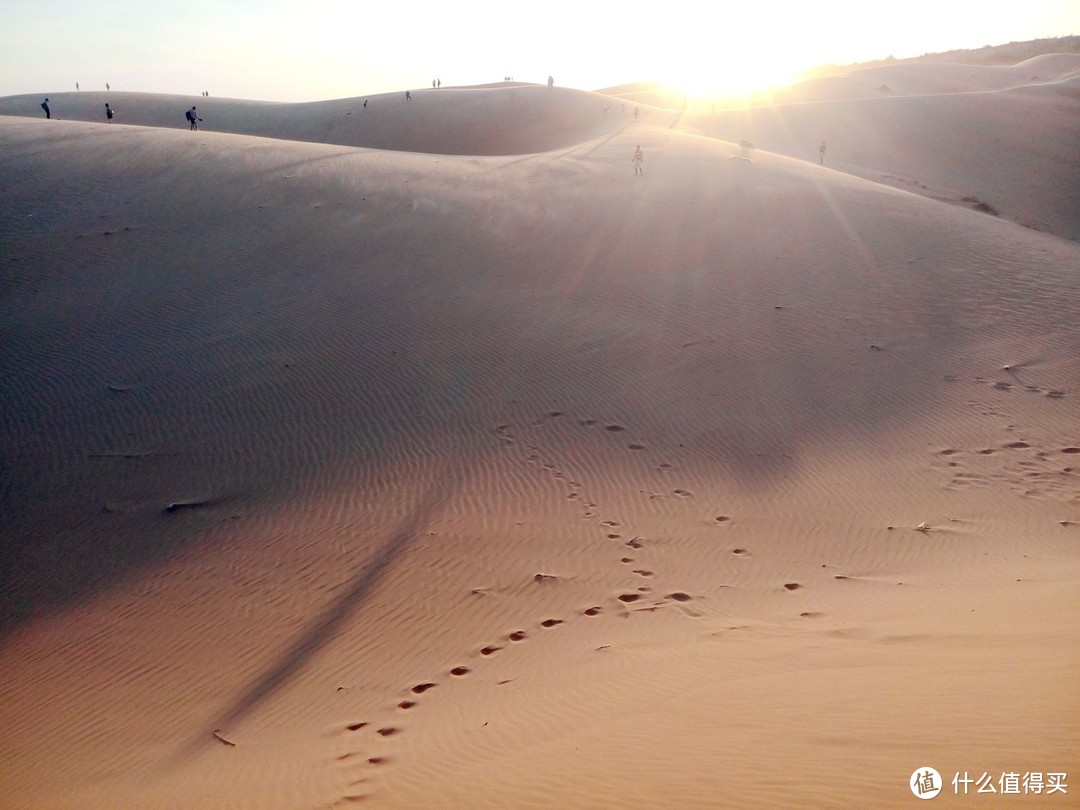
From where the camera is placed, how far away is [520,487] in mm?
9977

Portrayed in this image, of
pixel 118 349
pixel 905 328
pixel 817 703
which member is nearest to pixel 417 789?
pixel 817 703

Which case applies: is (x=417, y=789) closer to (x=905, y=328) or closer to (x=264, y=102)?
(x=905, y=328)

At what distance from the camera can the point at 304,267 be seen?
51.0 ft

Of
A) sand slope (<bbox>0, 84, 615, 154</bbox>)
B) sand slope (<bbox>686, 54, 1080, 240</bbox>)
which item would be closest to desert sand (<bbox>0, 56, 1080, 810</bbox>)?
sand slope (<bbox>686, 54, 1080, 240</bbox>)

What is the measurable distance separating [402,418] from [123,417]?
3762mm

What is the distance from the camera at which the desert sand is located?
5.28 meters

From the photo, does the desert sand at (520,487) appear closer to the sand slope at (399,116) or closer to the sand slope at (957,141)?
the sand slope at (957,141)

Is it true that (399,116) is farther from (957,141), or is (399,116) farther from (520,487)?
(520,487)

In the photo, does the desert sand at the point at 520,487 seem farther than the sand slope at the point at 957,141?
No

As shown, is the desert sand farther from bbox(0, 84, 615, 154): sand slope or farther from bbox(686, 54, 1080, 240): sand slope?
bbox(0, 84, 615, 154): sand slope

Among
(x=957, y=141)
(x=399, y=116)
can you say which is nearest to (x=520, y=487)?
(x=957, y=141)

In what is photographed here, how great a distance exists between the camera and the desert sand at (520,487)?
5.28 m

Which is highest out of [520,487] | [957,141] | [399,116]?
[399,116]

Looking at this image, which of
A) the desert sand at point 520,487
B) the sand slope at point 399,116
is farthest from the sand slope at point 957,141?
the desert sand at point 520,487
